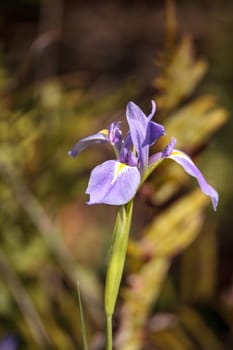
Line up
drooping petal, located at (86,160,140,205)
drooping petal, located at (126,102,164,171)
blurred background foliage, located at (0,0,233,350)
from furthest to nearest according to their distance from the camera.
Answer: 1. blurred background foliage, located at (0,0,233,350)
2. drooping petal, located at (126,102,164,171)
3. drooping petal, located at (86,160,140,205)

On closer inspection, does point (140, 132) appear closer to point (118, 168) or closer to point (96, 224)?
point (118, 168)

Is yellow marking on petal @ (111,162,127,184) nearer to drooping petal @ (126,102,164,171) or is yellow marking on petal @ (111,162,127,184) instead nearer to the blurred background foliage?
drooping petal @ (126,102,164,171)

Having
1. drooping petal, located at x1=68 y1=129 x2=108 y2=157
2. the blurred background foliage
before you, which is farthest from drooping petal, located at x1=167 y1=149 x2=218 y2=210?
the blurred background foliage

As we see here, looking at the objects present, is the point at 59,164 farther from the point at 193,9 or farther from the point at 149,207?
the point at 193,9

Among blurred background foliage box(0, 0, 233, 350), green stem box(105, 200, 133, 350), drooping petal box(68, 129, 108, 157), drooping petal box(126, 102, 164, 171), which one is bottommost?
blurred background foliage box(0, 0, 233, 350)

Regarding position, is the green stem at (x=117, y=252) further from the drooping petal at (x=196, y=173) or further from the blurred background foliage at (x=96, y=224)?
the blurred background foliage at (x=96, y=224)

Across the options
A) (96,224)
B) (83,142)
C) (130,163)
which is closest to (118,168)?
(130,163)
